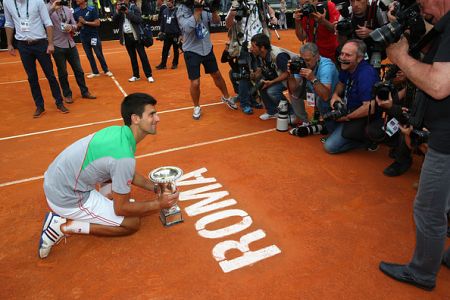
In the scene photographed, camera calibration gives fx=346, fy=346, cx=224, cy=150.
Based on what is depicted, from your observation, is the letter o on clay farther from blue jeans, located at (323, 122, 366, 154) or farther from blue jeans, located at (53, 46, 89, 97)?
blue jeans, located at (53, 46, 89, 97)

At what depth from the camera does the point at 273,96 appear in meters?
5.94

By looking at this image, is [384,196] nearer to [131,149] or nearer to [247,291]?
[247,291]

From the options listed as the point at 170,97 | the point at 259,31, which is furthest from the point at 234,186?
the point at 170,97

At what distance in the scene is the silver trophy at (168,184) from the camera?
325cm

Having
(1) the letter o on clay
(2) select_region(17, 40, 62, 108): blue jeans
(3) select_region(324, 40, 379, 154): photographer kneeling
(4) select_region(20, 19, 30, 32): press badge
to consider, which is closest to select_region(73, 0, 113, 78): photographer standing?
(2) select_region(17, 40, 62, 108): blue jeans

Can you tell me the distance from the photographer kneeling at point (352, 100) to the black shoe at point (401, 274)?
1978mm

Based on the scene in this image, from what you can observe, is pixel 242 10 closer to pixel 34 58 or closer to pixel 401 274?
pixel 34 58

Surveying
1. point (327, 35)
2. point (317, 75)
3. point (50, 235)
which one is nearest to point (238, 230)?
point (50, 235)

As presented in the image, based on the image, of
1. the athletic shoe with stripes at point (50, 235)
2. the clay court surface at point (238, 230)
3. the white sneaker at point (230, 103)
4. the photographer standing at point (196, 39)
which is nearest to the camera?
the clay court surface at point (238, 230)

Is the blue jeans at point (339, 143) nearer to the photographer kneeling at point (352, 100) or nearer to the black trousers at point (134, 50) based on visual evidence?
the photographer kneeling at point (352, 100)

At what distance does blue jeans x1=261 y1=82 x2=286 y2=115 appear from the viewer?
5.89 metres

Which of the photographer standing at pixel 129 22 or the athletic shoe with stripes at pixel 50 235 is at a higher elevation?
the photographer standing at pixel 129 22

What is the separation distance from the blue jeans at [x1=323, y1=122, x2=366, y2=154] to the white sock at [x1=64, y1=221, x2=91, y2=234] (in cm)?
330

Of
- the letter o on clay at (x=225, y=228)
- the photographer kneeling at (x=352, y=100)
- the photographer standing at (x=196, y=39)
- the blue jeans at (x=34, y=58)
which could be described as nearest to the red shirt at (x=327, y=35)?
the photographer kneeling at (x=352, y=100)
